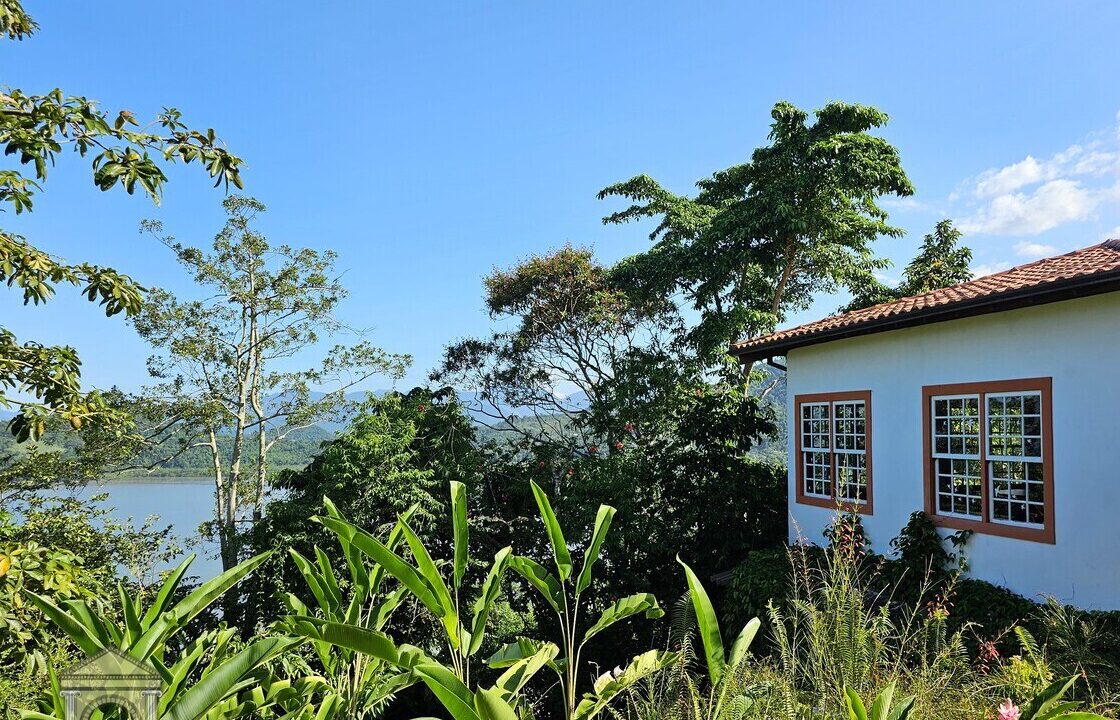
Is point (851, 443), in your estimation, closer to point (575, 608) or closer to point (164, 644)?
point (575, 608)

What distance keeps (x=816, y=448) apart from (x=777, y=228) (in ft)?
18.8

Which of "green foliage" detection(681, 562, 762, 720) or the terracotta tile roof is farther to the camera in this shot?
the terracotta tile roof

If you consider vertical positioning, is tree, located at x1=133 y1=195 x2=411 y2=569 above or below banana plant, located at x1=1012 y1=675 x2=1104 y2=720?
above

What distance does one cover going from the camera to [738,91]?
11445 mm

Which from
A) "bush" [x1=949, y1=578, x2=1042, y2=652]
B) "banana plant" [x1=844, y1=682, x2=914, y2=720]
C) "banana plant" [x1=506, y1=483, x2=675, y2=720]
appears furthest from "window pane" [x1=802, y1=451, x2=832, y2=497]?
"banana plant" [x1=844, y1=682, x2=914, y2=720]

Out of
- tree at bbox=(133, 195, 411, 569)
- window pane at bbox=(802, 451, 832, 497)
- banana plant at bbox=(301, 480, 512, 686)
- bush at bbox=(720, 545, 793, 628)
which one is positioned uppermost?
tree at bbox=(133, 195, 411, 569)

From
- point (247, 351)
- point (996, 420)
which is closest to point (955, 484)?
point (996, 420)

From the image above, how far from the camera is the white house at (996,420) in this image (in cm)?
644

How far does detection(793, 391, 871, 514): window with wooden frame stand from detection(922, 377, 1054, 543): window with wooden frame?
961mm

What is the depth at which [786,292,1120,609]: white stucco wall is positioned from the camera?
6.39 m

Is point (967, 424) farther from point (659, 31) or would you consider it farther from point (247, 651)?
point (247, 651)

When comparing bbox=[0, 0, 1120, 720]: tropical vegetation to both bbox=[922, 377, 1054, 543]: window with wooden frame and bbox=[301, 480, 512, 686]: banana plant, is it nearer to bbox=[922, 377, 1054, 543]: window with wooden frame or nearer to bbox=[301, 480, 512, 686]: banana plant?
bbox=[301, 480, 512, 686]: banana plant

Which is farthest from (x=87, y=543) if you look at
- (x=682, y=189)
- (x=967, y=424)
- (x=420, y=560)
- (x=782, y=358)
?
(x=682, y=189)

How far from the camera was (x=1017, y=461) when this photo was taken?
718 centimetres
